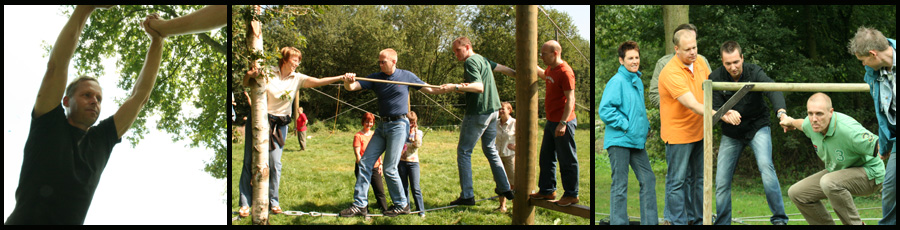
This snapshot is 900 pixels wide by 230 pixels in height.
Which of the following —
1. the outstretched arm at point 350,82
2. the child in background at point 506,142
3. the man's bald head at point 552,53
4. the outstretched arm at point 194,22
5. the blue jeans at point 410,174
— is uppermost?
the outstretched arm at point 194,22

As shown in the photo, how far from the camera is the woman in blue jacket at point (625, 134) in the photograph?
4617 millimetres

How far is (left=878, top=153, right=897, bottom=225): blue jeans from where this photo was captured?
438 centimetres

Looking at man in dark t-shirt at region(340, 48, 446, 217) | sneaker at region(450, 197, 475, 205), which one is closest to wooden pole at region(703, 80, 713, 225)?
man in dark t-shirt at region(340, 48, 446, 217)

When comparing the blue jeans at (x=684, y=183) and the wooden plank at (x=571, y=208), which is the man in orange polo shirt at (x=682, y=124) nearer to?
the blue jeans at (x=684, y=183)

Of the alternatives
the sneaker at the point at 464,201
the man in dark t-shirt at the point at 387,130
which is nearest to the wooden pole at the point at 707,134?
the man in dark t-shirt at the point at 387,130

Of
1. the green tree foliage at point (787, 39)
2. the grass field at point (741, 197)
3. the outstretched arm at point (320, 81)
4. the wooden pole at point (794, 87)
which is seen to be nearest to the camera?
the wooden pole at point (794, 87)

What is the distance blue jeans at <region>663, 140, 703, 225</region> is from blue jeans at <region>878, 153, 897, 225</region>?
116 centimetres

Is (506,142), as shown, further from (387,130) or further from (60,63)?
(60,63)

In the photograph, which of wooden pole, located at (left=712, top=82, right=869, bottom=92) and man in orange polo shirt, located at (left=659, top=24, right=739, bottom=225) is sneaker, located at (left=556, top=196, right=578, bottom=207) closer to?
man in orange polo shirt, located at (left=659, top=24, right=739, bottom=225)

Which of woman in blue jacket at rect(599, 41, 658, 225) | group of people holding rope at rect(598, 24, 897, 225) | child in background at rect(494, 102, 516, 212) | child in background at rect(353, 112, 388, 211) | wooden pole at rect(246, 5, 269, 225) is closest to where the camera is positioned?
group of people holding rope at rect(598, 24, 897, 225)

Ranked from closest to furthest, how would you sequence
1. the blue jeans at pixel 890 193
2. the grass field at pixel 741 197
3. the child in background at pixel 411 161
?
the blue jeans at pixel 890 193 < the child in background at pixel 411 161 < the grass field at pixel 741 197

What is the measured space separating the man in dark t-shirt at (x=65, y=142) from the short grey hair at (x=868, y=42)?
476cm

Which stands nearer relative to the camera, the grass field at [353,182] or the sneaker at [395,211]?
the sneaker at [395,211]

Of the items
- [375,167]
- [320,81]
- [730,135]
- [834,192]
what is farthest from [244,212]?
[834,192]
